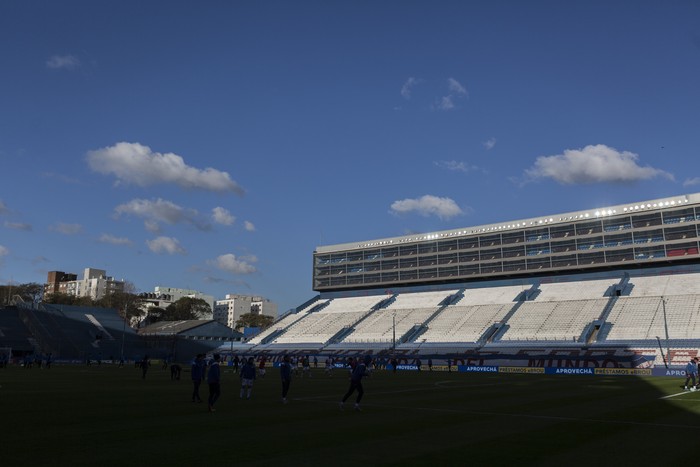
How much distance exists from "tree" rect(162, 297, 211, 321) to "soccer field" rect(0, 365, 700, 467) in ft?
492

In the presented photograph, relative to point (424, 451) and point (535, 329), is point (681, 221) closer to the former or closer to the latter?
point (535, 329)

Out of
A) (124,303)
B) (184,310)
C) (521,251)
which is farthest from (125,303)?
(521,251)

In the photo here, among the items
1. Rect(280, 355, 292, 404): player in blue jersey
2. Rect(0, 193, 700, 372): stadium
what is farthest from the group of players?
Rect(0, 193, 700, 372): stadium

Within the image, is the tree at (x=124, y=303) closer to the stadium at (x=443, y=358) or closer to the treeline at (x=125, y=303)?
the treeline at (x=125, y=303)

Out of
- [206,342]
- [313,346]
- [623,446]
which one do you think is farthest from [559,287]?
[623,446]

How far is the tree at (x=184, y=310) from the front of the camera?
170000 millimetres

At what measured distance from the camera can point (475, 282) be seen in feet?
383

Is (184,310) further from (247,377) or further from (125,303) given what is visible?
(247,377)

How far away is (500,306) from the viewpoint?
97875 millimetres

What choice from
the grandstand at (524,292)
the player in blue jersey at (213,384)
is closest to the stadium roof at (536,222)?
the grandstand at (524,292)

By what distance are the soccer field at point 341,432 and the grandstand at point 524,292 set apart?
54630 millimetres

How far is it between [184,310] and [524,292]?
110059mm

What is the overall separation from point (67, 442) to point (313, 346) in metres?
86.3

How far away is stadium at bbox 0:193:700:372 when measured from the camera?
248 feet
